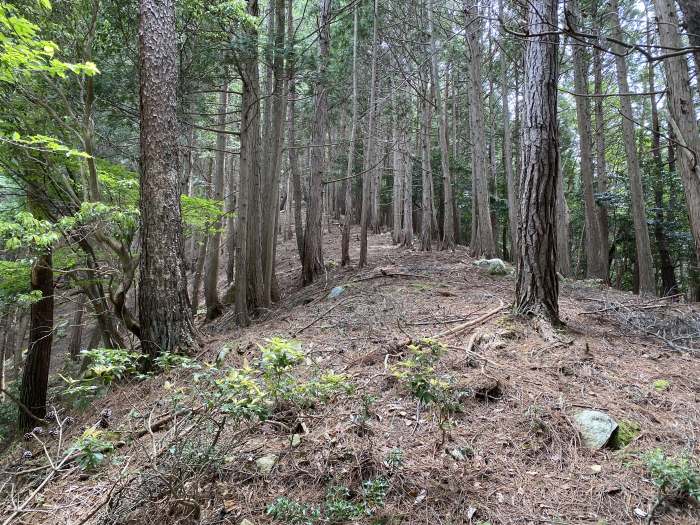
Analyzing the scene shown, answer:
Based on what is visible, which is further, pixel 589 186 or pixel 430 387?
pixel 589 186

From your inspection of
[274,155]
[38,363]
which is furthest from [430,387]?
[38,363]

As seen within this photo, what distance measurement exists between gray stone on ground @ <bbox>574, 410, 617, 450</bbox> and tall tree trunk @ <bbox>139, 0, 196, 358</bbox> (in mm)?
4522

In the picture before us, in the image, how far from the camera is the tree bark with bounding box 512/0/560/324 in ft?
14.8

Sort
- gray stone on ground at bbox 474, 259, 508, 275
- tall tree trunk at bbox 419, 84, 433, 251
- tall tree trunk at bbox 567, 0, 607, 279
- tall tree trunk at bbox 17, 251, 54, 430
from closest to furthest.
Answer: tall tree trunk at bbox 17, 251, 54, 430 → gray stone on ground at bbox 474, 259, 508, 275 → tall tree trunk at bbox 567, 0, 607, 279 → tall tree trunk at bbox 419, 84, 433, 251

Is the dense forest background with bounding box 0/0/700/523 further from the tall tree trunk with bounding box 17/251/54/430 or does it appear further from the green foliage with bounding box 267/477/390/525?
the green foliage with bounding box 267/477/390/525

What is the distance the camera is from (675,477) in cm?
209

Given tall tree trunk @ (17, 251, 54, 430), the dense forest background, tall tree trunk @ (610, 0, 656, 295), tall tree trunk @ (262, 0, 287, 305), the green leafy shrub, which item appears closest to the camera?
the green leafy shrub

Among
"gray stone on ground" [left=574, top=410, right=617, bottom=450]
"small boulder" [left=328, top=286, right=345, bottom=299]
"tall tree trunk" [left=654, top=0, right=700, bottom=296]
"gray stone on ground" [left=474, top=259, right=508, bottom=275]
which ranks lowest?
"gray stone on ground" [left=574, top=410, right=617, bottom=450]

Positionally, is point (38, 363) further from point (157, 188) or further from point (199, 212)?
point (157, 188)

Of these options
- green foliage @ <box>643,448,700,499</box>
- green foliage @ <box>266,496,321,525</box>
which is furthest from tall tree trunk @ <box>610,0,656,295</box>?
green foliage @ <box>266,496,321,525</box>

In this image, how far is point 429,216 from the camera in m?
12.6

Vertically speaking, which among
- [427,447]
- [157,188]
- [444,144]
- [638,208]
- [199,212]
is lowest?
[427,447]

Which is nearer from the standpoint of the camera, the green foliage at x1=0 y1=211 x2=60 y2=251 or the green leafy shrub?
the green leafy shrub

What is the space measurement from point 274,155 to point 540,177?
5.79 metres
